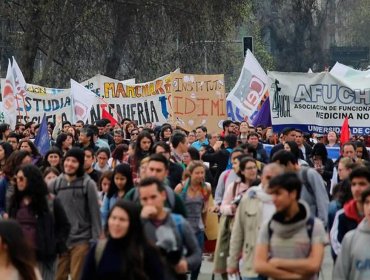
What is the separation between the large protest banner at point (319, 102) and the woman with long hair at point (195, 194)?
32.0 ft

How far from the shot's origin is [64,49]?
37.9 metres

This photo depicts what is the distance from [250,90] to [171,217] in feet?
49.1

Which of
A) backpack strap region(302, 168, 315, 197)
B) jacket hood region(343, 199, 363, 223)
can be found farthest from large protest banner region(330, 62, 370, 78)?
jacket hood region(343, 199, 363, 223)

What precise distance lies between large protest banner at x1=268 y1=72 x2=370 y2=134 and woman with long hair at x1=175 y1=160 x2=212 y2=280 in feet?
32.0

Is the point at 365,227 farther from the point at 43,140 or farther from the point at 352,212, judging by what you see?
the point at 43,140

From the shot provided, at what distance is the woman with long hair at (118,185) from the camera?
10.7 meters

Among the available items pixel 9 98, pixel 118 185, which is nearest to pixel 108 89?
pixel 9 98

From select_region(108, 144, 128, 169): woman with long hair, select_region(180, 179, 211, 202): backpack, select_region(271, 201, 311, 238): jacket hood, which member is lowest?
select_region(180, 179, 211, 202): backpack

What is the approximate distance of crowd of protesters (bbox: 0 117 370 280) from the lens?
7173 mm

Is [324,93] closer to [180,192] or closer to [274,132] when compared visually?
[274,132]

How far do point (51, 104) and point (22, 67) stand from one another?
10713 mm

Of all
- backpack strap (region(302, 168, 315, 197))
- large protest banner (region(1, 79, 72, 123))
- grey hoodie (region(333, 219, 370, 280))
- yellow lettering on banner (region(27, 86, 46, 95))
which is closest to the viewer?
grey hoodie (region(333, 219, 370, 280))

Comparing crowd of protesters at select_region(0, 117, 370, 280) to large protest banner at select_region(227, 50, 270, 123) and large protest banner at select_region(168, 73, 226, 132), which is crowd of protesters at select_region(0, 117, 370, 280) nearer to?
large protest banner at select_region(227, 50, 270, 123)

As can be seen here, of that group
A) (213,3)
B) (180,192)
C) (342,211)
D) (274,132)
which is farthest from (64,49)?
(342,211)
